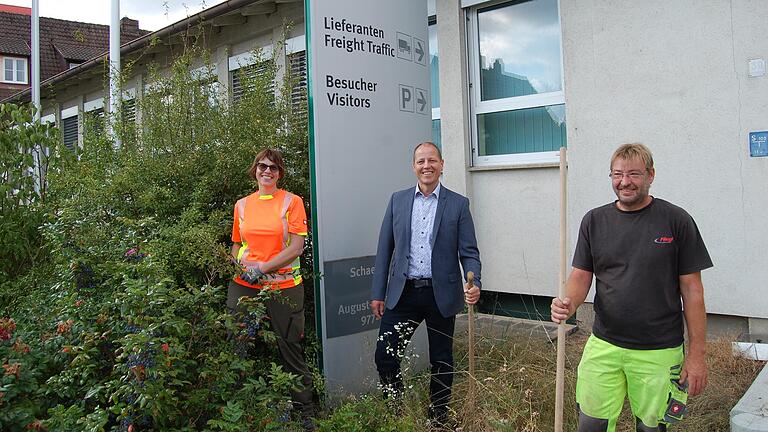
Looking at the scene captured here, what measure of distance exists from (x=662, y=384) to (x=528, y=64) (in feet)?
16.2

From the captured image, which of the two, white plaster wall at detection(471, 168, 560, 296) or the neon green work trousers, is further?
white plaster wall at detection(471, 168, 560, 296)

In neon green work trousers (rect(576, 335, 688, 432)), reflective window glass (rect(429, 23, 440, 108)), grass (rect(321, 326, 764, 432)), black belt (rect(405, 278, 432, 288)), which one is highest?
reflective window glass (rect(429, 23, 440, 108))

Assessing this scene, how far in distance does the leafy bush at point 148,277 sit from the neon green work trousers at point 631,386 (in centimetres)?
146

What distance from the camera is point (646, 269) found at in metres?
3.14

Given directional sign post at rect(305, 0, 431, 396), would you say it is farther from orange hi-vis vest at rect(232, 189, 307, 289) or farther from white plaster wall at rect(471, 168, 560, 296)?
white plaster wall at rect(471, 168, 560, 296)

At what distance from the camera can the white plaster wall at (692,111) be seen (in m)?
5.61

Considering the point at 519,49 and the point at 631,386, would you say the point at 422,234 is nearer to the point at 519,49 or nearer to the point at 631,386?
the point at 631,386

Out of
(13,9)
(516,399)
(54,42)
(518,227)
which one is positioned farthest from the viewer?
(13,9)

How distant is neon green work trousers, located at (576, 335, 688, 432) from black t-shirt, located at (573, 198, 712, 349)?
0.06 metres

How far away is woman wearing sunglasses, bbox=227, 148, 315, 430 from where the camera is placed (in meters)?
4.27

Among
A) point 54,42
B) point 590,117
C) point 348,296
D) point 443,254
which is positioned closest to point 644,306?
point 443,254

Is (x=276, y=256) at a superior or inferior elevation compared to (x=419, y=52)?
inferior

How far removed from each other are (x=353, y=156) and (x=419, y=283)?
4.04 feet

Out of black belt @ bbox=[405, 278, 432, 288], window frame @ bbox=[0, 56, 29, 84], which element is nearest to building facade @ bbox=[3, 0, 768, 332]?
black belt @ bbox=[405, 278, 432, 288]
